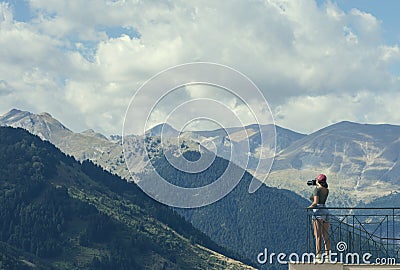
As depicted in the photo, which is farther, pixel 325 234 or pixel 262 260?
pixel 262 260

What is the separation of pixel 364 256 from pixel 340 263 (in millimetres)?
4012

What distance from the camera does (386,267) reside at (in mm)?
36062

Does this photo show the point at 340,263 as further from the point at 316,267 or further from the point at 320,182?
the point at 320,182

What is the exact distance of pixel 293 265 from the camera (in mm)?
35344

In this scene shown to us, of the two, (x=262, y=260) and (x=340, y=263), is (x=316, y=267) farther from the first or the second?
(x=262, y=260)

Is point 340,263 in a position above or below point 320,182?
below

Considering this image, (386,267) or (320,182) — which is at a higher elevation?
(320,182)

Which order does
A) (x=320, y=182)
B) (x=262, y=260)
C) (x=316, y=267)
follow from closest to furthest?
(x=316, y=267) < (x=320, y=182) < (x=262, y=260)

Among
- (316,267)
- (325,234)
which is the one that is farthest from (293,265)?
(325,234)

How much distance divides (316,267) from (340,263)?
1125 mm

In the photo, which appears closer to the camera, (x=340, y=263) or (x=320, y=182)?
(x=340, y=263)

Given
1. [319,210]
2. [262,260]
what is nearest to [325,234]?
[319,210]

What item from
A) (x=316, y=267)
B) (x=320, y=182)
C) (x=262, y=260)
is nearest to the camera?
(x=316, y=267)

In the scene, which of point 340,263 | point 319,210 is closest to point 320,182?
point 319,210
